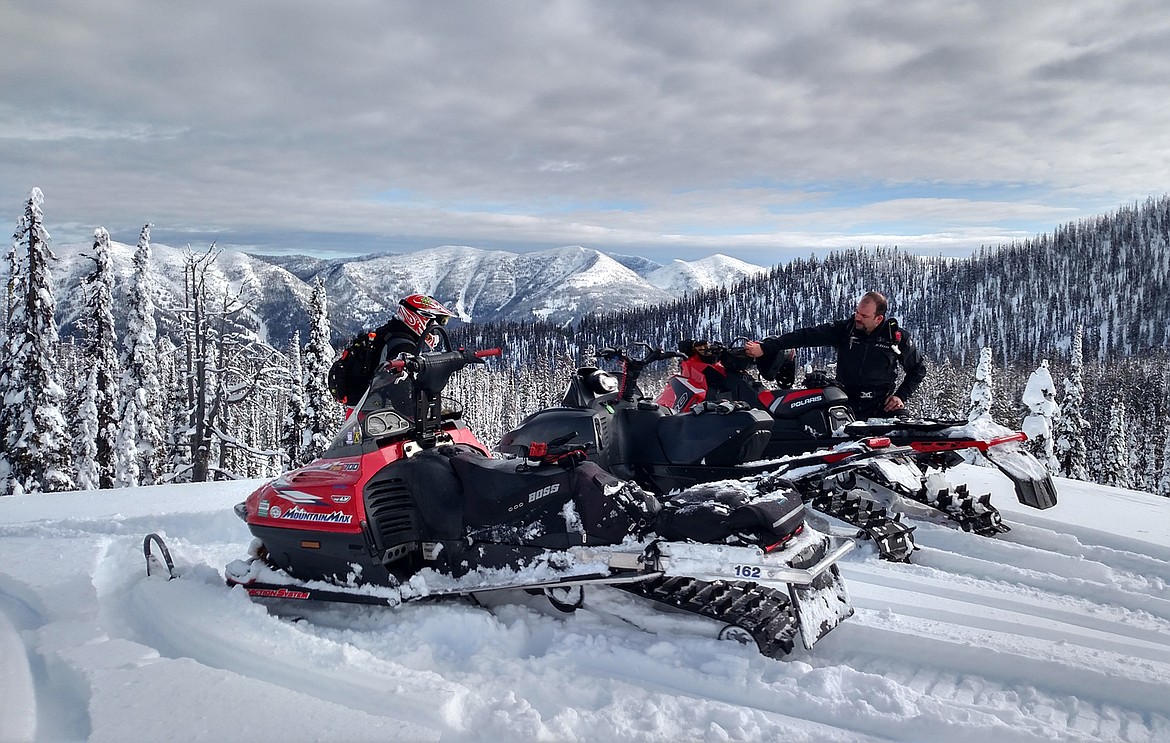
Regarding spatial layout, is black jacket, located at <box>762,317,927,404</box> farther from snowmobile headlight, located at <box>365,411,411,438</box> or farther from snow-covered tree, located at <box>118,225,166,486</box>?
snow-covered tree, located at <box>118,225,166,486</box>

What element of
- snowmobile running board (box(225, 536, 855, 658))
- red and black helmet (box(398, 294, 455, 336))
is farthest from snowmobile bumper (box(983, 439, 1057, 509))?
red and black helmet (box(398, 294, 455, 336))

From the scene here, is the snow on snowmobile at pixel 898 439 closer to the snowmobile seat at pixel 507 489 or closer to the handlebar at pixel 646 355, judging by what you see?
the handlebar at pixel 646 355

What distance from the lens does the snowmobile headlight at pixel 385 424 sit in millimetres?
4344

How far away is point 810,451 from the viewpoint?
6328 mm

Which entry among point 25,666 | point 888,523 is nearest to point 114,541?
point 25,666

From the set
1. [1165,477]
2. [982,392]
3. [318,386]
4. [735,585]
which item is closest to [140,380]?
[318,386]

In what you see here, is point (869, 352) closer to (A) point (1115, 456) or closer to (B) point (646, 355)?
(B) point (646, 355)

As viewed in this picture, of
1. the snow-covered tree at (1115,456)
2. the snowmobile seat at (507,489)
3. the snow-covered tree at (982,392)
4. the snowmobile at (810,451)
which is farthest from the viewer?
the snow-covered tree at (1115,456)

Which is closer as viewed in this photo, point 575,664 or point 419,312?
point 575,664

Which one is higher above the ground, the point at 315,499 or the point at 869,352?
the point at 869,352

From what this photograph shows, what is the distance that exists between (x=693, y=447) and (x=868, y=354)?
7.52 feet

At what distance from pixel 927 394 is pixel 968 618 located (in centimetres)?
6038

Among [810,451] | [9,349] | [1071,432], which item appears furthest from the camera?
[1071,432]

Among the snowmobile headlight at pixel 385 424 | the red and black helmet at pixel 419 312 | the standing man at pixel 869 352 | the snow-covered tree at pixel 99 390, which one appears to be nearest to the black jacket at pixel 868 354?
the standing man at pixel 869 352
